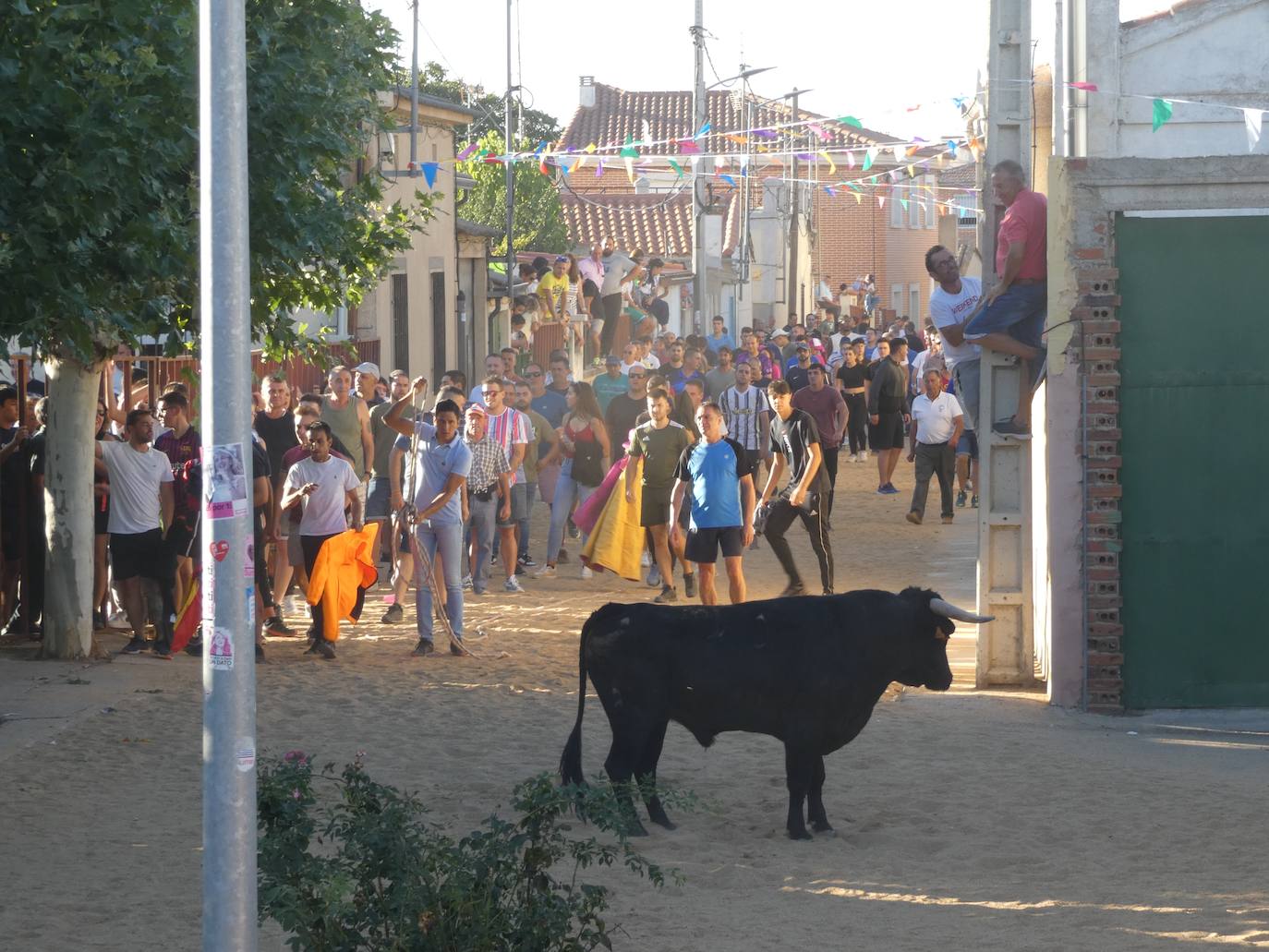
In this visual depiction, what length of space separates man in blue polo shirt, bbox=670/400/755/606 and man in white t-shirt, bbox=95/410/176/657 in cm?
390

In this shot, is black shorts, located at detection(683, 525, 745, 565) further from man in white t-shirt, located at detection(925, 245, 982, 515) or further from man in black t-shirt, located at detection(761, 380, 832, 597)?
man in white t-shirt, located at detection(925, 245, 982, 515)

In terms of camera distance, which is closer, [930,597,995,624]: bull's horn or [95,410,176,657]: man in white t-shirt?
[930,597,995,624]: bull's horn

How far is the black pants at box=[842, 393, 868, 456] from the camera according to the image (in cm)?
2739

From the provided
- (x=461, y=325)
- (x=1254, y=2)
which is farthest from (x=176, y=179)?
(x=461, y=325)

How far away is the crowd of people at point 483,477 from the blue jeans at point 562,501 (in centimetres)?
2

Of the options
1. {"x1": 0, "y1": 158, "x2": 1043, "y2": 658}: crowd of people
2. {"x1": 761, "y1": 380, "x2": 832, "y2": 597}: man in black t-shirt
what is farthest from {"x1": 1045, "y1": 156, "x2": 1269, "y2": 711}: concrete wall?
{"x1": 761, "y1": 380, "x2": 832, "y2": 597}: man in black t-shirt

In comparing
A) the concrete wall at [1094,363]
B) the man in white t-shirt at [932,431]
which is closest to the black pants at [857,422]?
the man in white t-shirt at [932,431]

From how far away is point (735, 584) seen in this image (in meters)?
13.5

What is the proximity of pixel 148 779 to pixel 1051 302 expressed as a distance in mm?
6124

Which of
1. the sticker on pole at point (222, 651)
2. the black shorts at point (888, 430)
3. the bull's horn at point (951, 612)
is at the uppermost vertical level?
the black shorts at point (888, 430)

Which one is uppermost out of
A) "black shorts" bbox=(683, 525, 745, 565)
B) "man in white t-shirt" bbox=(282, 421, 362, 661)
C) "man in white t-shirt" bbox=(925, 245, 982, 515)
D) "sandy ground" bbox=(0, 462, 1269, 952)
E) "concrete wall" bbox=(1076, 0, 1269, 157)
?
"concrete wall" bbox=(1076, 0, 1269, 157)

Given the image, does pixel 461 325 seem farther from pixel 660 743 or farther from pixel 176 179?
pixel 660 743

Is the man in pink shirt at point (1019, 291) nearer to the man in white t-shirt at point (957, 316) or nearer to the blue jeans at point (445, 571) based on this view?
the man in white t-shirt at point (957, 316)

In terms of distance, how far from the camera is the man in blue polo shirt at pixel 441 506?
1273 centimetres
